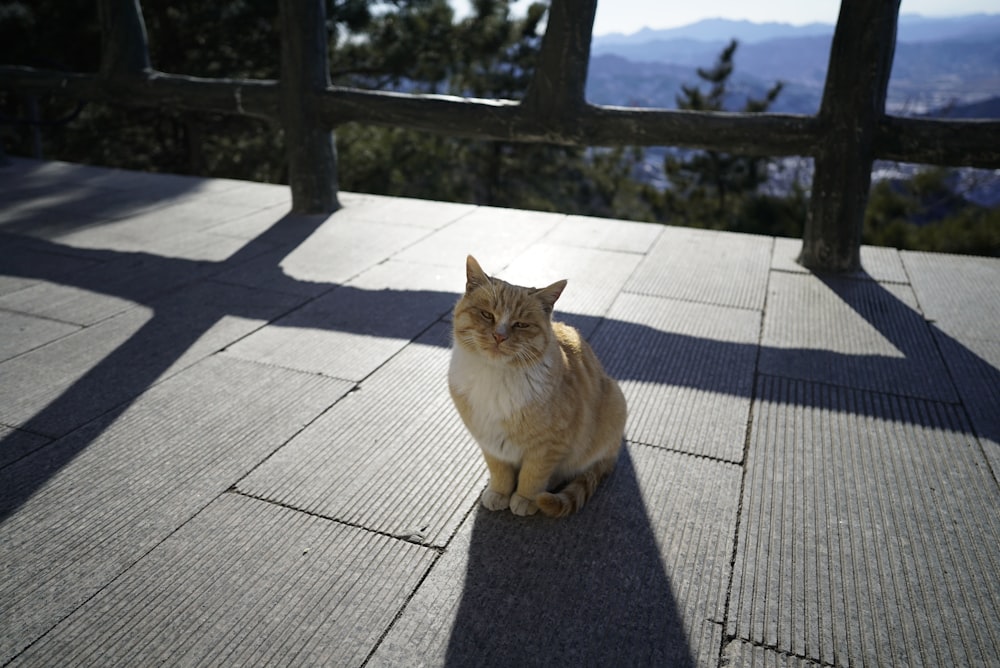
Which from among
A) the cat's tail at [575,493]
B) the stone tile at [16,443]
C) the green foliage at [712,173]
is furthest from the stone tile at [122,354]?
the green foliage at [712,173]

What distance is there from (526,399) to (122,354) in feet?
7.45

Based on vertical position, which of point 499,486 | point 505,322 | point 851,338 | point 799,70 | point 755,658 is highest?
point 799,70

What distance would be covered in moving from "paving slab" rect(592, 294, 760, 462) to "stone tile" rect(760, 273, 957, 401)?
179 mm

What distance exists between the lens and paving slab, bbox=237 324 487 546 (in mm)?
2059

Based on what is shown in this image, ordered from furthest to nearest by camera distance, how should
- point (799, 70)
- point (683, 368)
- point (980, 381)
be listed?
1. point (799, 70)
2. point (683, 368)
3. point (980, 381)

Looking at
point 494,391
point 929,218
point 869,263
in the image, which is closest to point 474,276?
point 494,391

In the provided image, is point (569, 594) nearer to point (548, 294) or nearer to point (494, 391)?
point (494, 391)

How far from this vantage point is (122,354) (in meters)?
3.07

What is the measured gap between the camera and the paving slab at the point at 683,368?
2.53 m

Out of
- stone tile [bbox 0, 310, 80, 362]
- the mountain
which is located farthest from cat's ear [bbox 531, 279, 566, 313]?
the mountain

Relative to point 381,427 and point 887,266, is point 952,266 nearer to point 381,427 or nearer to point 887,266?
point 887,266

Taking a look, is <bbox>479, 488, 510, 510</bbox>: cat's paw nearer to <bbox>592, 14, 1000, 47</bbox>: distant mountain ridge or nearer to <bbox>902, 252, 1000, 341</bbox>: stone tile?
<bbox>902, 252, 1000, 341</bbox>: stone tile

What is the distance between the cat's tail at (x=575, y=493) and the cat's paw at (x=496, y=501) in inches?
4.4

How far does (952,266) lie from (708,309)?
7.01 feet
